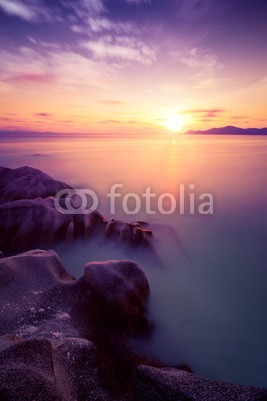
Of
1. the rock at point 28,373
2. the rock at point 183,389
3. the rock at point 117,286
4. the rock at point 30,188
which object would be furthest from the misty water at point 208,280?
the rock at point 30,188

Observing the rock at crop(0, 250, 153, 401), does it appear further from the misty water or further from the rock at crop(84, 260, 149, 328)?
the misty water

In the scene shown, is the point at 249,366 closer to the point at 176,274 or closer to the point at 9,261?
the point at 176,274

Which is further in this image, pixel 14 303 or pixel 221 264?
pixel 221 264

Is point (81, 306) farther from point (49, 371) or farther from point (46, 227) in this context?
point (46, 227)

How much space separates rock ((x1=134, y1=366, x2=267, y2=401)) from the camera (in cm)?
312

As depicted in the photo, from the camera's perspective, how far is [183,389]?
10.5 ft

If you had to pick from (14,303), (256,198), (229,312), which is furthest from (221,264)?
(256,198)

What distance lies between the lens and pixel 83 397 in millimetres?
3441

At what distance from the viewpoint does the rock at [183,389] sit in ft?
10.2

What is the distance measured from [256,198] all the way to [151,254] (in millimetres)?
8980

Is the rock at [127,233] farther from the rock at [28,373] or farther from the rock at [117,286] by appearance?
the rock at [28,373]

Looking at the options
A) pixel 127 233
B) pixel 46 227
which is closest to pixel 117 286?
pixel 127 233

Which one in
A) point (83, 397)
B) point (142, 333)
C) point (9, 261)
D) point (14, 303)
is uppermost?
point (9, 261)

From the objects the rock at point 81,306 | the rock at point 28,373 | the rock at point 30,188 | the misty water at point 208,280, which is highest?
the rock at point 30,188
